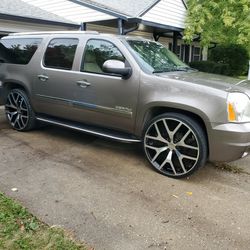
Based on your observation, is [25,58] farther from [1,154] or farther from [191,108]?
[191,108]

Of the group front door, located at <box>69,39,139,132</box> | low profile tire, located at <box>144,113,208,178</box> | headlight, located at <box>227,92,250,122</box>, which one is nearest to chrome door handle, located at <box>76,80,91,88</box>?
front door, located at <box>69,39,139,132</box>

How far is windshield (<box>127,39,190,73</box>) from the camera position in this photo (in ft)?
15.2

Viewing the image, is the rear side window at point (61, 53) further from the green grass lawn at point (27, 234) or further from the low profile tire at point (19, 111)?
the green grass lawn at point (27, 234)

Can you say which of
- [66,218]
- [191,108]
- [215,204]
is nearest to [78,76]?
[191,108]

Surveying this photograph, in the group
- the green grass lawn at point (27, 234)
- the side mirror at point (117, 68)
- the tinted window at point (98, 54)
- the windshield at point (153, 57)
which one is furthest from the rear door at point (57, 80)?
the green grass lawn at point (27, 234)

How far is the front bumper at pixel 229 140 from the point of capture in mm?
3779

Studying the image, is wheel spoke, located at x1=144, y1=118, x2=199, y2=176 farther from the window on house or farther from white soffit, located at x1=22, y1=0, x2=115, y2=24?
the window on house

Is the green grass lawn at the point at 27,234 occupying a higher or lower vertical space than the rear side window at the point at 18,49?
lower

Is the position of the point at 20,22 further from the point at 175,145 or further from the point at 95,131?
the point at 175,145

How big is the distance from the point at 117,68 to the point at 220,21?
1061cm

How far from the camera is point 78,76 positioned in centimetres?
503

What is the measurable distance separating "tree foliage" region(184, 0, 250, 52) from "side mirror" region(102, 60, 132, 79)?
9.66 metres

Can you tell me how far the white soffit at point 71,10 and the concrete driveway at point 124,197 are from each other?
9.32m

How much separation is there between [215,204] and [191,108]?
1.17m
